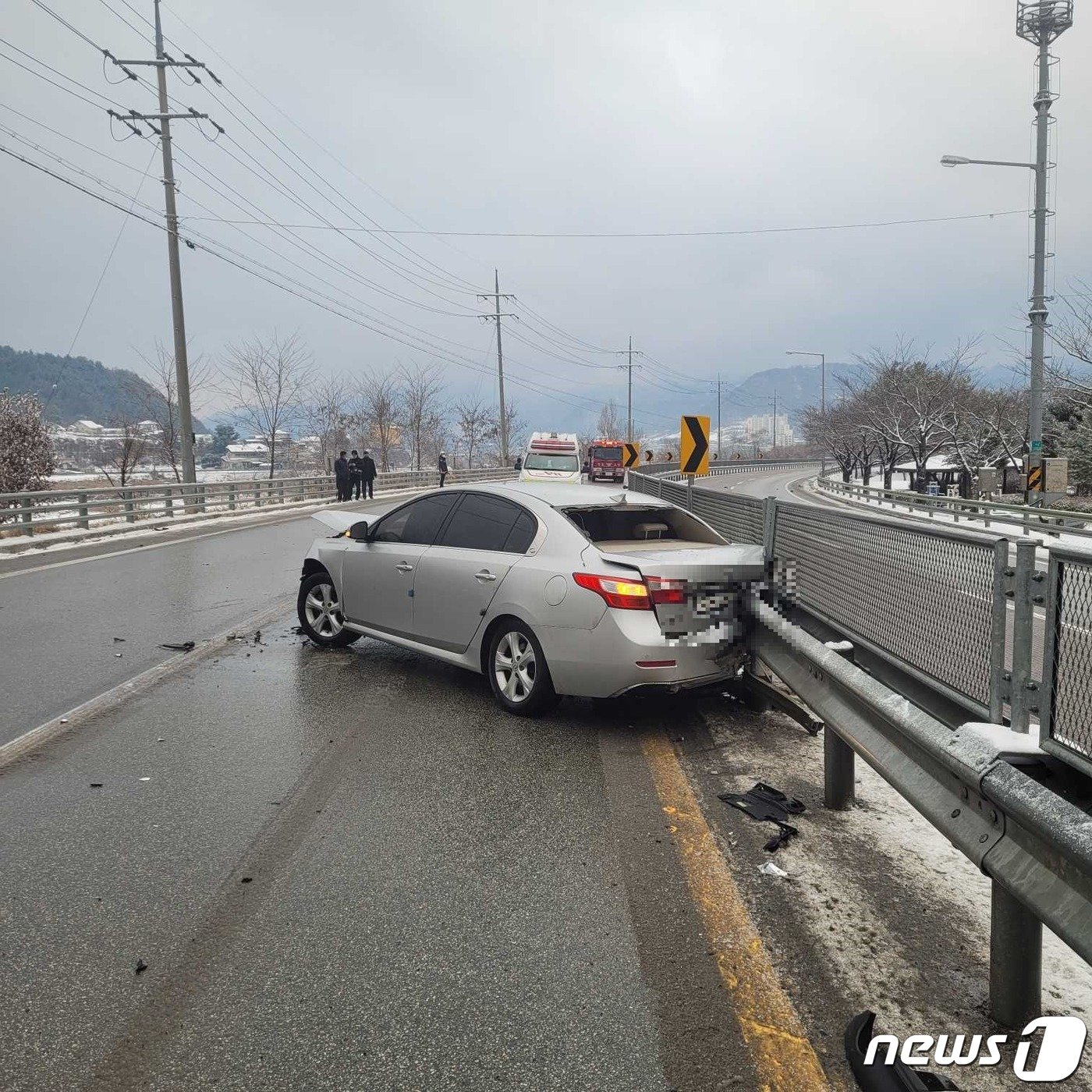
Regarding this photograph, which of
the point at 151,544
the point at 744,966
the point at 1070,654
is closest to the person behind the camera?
the point at 744,966

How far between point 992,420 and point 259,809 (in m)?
43.0

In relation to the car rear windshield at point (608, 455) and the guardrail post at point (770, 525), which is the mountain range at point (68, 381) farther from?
the guardrail post at point (770, 525)

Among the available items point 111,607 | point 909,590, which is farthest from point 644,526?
point 111,607

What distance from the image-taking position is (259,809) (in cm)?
455

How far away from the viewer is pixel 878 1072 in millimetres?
2453

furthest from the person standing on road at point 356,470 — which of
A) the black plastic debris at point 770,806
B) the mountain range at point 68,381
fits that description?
the mountain range at point 68,381

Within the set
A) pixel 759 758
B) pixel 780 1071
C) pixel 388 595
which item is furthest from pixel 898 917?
pixel 388 595

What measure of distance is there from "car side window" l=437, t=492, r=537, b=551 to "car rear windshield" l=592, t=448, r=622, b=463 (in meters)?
38.4

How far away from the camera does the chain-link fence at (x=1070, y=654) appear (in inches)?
124

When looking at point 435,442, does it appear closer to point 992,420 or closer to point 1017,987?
point 992,420

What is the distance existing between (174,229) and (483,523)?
27.5 m

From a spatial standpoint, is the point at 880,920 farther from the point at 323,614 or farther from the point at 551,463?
the point at 551,463

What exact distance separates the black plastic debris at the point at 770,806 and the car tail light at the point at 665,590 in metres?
1.24

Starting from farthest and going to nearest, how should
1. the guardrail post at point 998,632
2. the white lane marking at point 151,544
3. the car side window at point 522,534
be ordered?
1. the white lane marking at point 151,544
2. the car side window at point 522,534
3. the guardrail post at point 998,632
